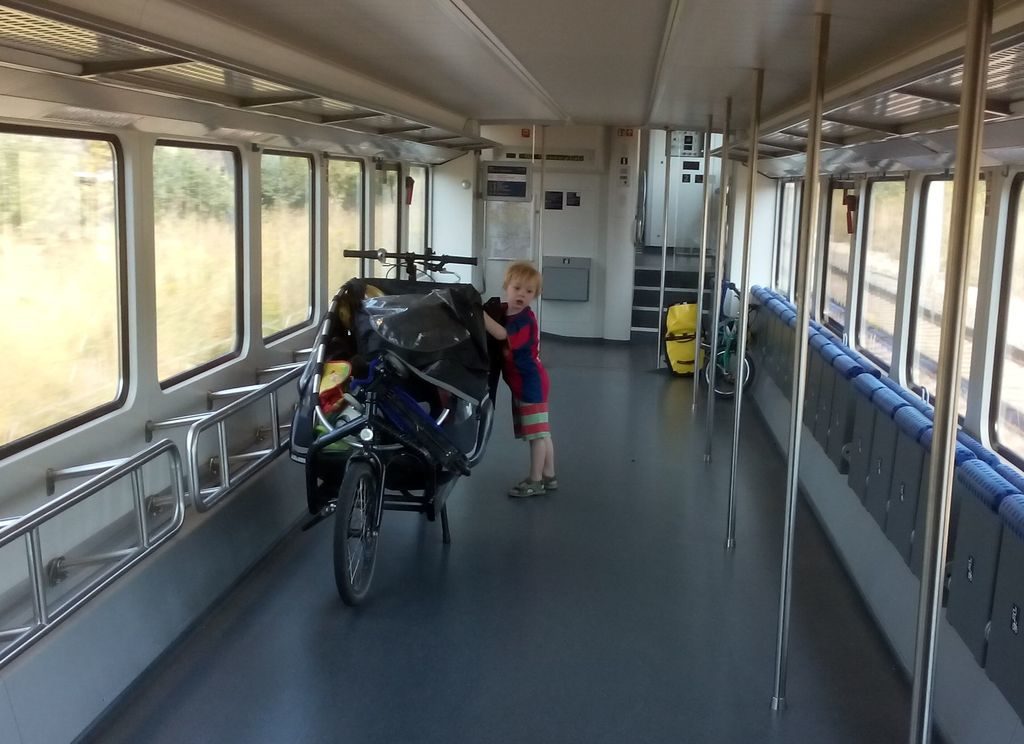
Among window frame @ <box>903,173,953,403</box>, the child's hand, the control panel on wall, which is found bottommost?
the child's hand

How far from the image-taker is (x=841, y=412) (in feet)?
19.4

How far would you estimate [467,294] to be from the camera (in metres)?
5.32

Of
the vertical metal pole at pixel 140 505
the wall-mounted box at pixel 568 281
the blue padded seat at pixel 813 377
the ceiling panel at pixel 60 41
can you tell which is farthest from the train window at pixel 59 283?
the wall-mounted box at pixel 568 281

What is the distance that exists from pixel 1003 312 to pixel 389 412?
275 cm

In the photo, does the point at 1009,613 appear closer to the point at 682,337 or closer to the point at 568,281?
the point at 682,337

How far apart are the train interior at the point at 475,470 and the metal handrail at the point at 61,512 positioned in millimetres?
20

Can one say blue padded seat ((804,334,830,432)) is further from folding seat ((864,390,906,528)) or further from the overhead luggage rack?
the overhead luggage rack

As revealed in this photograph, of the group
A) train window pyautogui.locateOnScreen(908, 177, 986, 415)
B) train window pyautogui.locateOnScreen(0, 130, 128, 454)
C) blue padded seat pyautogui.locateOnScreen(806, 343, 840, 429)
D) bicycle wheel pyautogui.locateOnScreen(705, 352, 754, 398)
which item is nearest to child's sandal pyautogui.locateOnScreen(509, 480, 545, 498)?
blue padded seat pyautogui.locateOnScreen(806, 343, 840, 429)

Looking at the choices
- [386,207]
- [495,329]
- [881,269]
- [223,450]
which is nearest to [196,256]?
[223,450]

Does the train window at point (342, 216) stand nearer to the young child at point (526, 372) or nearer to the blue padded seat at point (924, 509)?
the young child at point (526, 372)

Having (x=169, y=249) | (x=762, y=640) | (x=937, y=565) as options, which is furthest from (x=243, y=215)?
(x=937, y=565)

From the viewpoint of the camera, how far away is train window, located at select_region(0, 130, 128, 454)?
3771mm

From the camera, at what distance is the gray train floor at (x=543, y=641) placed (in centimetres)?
386

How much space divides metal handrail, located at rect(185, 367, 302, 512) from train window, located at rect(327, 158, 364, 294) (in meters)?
2.39
